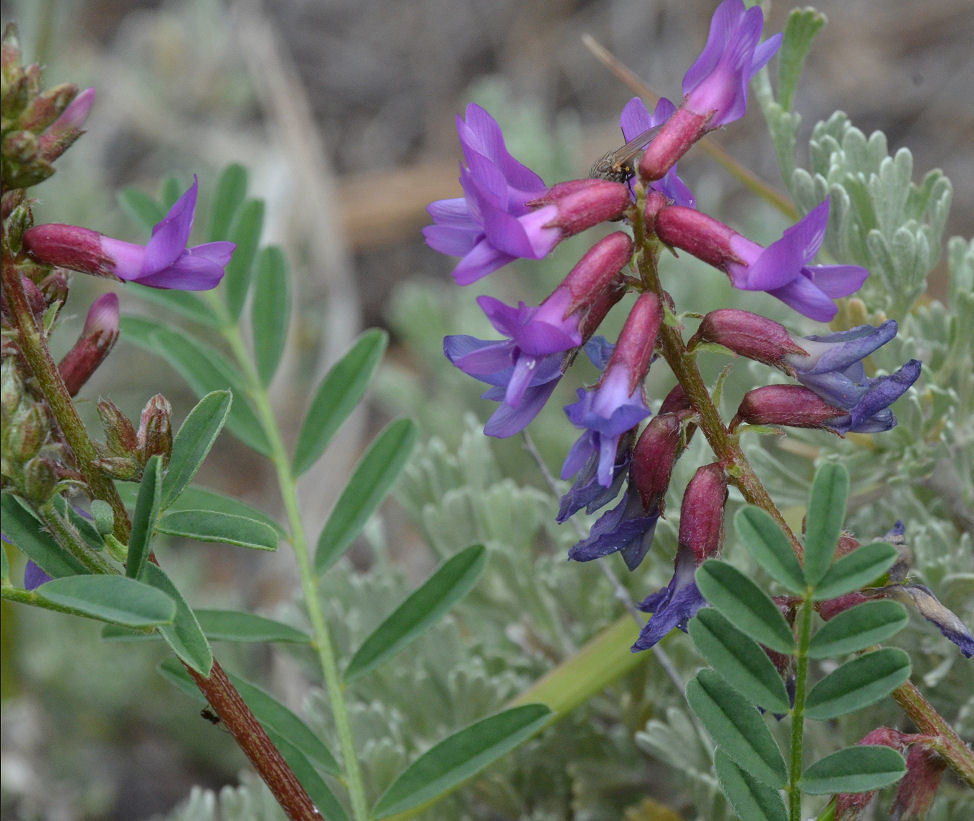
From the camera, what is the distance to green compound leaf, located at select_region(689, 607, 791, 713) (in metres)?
1.29

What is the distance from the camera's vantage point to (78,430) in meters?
1.28

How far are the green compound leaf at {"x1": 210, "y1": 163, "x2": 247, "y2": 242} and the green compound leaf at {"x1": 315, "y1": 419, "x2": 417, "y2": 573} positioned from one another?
62cm

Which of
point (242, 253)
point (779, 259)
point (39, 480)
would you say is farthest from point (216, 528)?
point (242, 253)

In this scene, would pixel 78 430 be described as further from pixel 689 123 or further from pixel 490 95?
pixel 490 95

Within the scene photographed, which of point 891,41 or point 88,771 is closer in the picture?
point 88,771

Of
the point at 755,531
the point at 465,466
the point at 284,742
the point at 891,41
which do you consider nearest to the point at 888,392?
the point at 755,531


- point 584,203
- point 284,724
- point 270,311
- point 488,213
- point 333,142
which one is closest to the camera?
point 488,213

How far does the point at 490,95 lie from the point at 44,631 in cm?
217

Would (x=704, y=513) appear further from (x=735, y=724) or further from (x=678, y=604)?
(x=735, y=724)

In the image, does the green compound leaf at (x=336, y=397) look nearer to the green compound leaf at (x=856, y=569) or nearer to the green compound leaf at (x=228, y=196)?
the green compound leaf at (x=228, y=196)

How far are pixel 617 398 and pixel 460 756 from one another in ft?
2.30

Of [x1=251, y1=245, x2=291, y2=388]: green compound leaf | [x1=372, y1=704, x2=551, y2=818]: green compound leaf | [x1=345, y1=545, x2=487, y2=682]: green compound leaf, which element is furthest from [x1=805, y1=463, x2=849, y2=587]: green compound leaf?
[x1=251, y1=245, x2=291, y2=388]: green compound leaf

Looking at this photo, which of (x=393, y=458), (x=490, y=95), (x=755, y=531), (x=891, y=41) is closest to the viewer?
(x=755, y=531)

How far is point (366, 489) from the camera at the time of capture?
2053 millimetres
